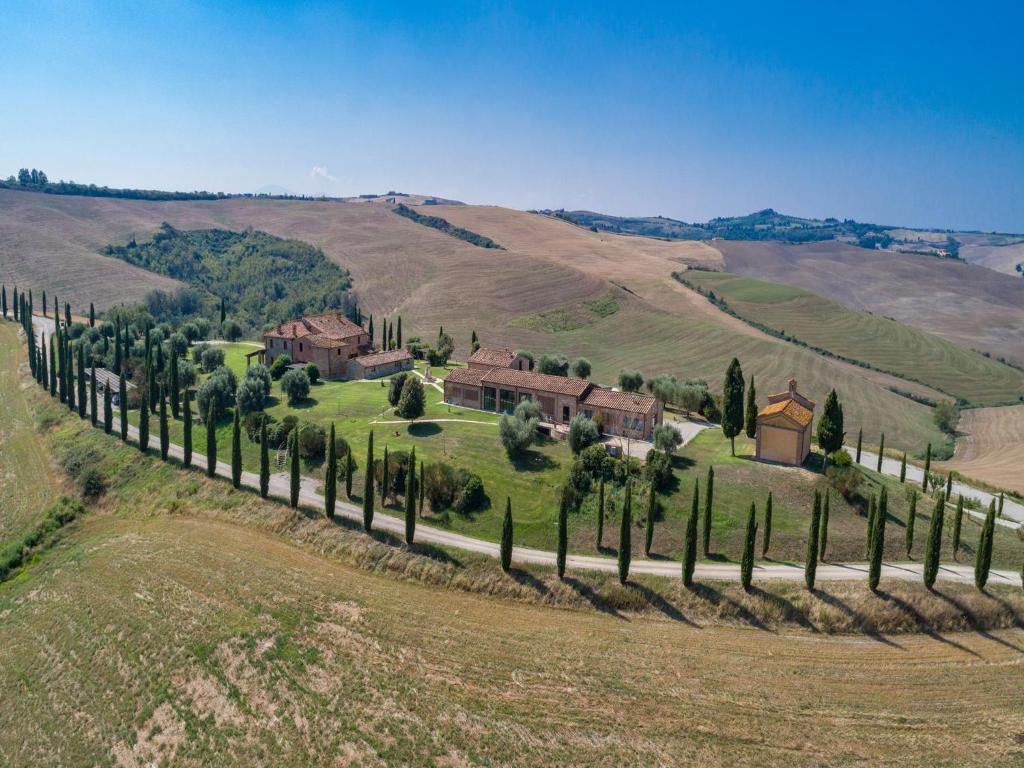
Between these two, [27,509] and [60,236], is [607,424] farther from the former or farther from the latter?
[60,236]

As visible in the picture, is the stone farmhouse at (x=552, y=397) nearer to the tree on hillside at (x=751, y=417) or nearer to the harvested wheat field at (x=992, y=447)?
the tree on hillside at (x=751, y=417)

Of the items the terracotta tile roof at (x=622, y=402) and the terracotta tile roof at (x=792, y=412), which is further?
the terracotta tile roof at (x=622, y=402)

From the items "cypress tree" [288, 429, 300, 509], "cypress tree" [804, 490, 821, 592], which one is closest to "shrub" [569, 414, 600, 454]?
"cypress tree" [804, 490, 821, 592]

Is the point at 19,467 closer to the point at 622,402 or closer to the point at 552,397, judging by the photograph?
the point at 552,397

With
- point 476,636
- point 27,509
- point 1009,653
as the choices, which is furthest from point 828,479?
point 27,509

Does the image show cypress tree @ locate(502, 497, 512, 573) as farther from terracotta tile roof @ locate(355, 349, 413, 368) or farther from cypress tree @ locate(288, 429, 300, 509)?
terracotta tile roof @ locate(355, 349, 413, 368)

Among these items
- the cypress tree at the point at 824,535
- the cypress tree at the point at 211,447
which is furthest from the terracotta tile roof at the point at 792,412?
the cypress tree at the point at 211,447
